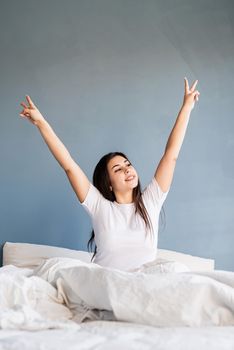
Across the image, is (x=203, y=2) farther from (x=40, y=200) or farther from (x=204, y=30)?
(x=40, y=200)

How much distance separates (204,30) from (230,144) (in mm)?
626

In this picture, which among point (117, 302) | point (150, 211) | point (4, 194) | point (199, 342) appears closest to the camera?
point (199, 342)

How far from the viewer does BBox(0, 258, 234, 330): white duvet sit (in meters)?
0.94

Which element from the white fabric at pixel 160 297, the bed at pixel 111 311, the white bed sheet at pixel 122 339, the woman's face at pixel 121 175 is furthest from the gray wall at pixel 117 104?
the white bed sheet at pixel 122 339

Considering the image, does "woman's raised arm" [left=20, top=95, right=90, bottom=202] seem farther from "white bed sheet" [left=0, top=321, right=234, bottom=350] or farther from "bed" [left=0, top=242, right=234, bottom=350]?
"white bed sheet" [left=0, top=321, right=234, bottom=350]

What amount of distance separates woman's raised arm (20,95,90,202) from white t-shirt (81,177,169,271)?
0.05 metres

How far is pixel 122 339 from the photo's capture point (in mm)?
833

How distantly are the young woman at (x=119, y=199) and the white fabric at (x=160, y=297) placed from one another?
77 cm

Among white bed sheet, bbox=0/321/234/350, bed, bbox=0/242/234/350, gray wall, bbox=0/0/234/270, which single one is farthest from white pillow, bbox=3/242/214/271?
white bed sheet, bbox=0/321/234/350

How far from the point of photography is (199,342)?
0.79 meters

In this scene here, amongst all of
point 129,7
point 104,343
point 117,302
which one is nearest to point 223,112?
point 129,7

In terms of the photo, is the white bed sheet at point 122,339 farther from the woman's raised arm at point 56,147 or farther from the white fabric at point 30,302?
the woman's raised arm at point 56,147

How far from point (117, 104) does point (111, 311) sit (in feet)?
5.47

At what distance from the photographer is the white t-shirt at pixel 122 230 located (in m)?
1.87
